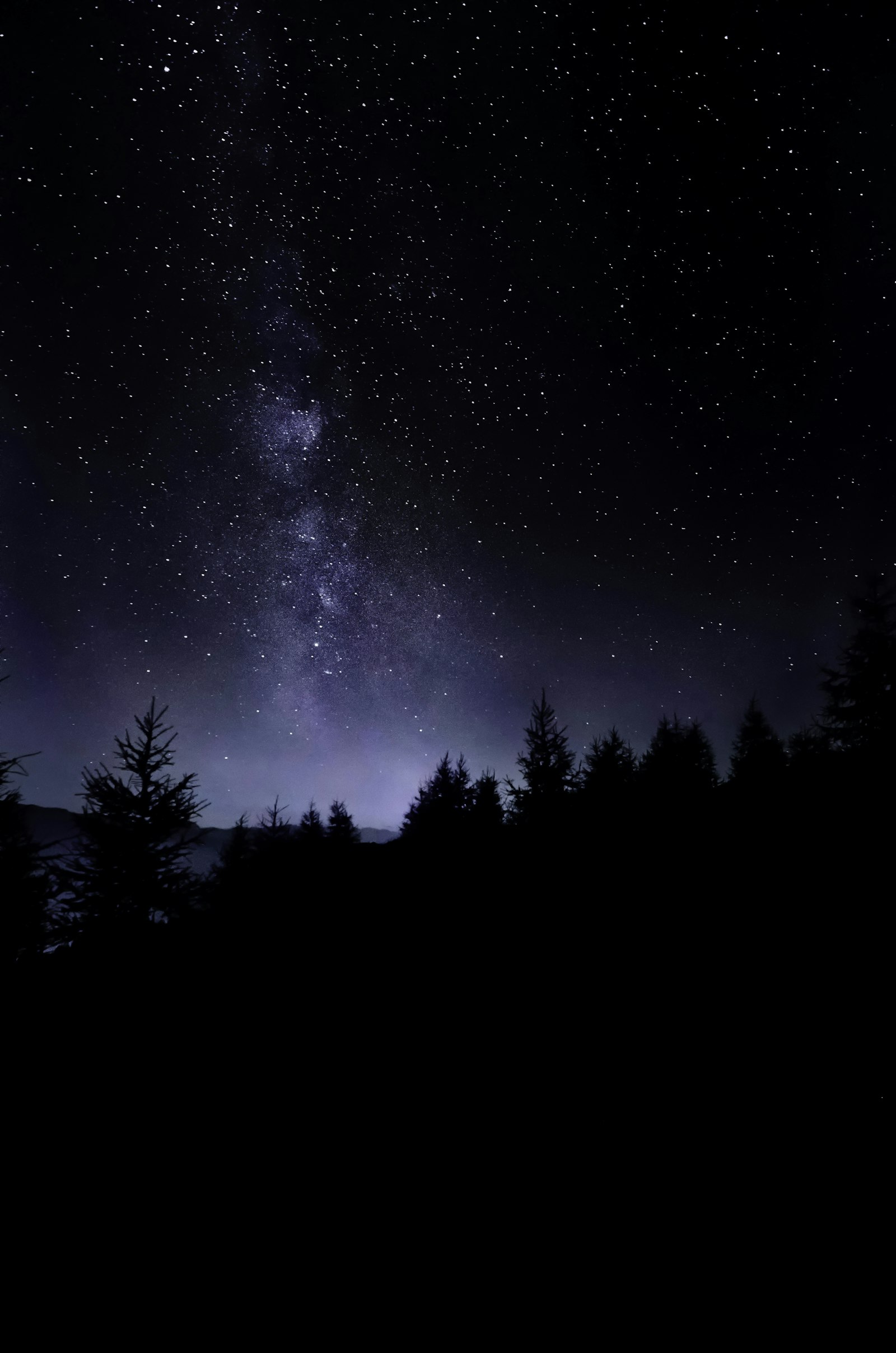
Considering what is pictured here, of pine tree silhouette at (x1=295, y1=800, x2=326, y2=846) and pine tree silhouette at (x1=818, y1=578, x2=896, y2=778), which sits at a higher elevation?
pine tree silhouette at (x1=818, y1=578, x2=896, y2=778)

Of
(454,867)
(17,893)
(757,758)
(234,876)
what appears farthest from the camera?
(757,758)

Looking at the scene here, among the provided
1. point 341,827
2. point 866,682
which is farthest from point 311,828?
point 866,682

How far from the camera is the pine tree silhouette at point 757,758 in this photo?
17.5 metres

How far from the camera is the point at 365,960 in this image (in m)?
9.91

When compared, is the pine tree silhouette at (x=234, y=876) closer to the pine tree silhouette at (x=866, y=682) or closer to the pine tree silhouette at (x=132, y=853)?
the pine tree silhouette at (x=132, y=853)

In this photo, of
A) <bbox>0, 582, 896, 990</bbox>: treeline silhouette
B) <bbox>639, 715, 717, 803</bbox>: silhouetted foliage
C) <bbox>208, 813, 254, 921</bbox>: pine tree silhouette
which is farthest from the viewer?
<bbox>639, 715, 717, 803</bbox>: silhouetted foliage

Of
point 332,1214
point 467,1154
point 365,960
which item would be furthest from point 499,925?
point 332,1214

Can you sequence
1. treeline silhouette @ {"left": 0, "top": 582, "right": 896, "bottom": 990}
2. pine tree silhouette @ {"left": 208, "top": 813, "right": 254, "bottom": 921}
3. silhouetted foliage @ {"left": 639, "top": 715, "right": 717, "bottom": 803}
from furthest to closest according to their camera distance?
silhouetted foliage @ {"left": 639, "top": 715, "right": 717, "bottom": 803}
pine tree silhouette @ {"left": 208, "top": 813, "right": 254, "bottom": 921}
treeline silhouette @ {"left": 0, "top": 582, "right": 896, "bottom": 990}

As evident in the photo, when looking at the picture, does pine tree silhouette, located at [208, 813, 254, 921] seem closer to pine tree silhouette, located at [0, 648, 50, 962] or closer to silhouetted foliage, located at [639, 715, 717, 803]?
pine tree silhouette, located at [0, 648, 50, 962]

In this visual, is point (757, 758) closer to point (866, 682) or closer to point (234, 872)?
point (866, 682)

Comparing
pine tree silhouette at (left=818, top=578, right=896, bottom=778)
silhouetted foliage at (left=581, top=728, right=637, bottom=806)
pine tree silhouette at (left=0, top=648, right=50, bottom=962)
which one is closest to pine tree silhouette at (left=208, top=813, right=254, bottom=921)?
pine tree silhouette at (left=0, top=648, right=50, bottom=962)

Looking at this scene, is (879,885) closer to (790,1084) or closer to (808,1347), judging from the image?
(790,1084)

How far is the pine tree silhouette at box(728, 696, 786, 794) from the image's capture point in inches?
689

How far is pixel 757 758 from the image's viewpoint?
1069 inches
